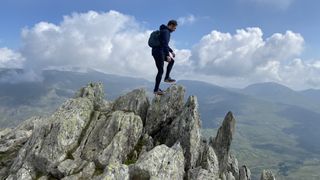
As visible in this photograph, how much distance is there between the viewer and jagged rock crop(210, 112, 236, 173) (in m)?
55.5

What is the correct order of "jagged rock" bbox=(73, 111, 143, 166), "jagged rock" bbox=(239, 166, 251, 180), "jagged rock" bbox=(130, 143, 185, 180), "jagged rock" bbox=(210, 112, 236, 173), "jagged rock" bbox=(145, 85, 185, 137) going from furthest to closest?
"jagged rock" bbox=(239, 166, 251, 180) → "jagged rock" bbox=(210, 112, 236, 173) → "jagged rock" bbox=(145, 85, 185, 137) → "jagged rock" bbox=(73, 111, 143, 166) → "jagged rock" bbox=(130, 143, 185, 180)

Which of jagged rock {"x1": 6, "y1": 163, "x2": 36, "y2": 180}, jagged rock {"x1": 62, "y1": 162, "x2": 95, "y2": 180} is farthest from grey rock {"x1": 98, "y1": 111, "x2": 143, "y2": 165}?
jagged rock {"x1": 6, "y1": 163, "x2": 36, "y2": 180}

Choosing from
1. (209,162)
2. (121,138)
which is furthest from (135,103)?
(209,162)

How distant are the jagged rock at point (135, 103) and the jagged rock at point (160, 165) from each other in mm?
10025

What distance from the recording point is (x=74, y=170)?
131 feet

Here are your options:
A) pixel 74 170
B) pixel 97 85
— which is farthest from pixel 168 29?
pixel 97 85

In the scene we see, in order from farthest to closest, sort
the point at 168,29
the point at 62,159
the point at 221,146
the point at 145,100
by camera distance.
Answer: the point at 221,146, the point at 145,100, the point at 62,159, the point at 168,29

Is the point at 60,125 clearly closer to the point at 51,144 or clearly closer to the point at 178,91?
the point at 51,144

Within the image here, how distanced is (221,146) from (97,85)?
20.9 m

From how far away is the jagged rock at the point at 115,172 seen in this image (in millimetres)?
34531

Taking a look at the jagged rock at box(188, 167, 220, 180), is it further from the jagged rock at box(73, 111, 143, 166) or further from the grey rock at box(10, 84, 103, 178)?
the grey rock at box(10, 84, 103, 178)

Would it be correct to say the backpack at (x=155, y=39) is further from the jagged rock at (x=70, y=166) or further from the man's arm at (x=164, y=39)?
the jagged rock at (x=70, y=166)

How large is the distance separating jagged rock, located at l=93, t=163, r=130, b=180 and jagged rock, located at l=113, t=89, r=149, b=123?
1496 centimetres

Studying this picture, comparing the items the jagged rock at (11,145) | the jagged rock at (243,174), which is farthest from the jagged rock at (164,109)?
the jagged rock at (243,174)
